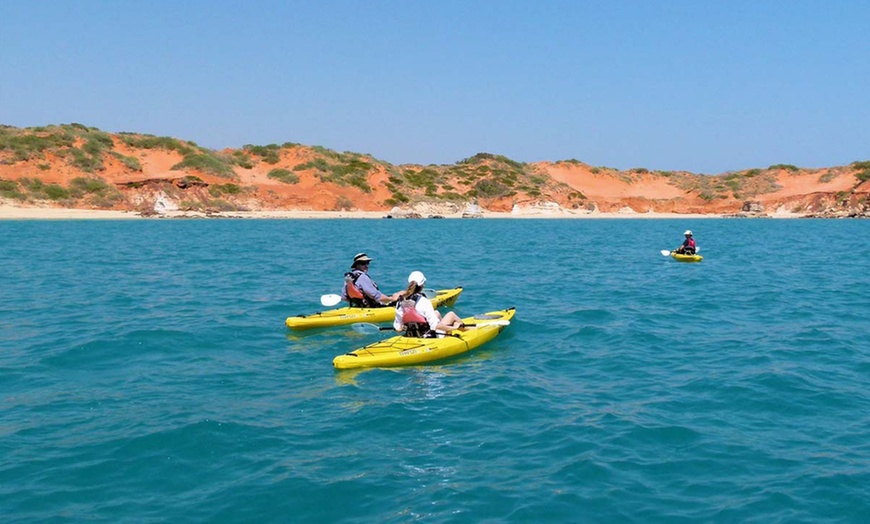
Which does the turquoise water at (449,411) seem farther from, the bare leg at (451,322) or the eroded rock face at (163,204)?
the eroded rock face at (163,204)

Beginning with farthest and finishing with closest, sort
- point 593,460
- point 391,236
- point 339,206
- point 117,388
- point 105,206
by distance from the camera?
point 339,206, point 105,206, point 391,236, point 117,388, point 593,460

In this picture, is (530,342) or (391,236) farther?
(391,236)

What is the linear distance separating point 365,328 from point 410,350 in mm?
2195

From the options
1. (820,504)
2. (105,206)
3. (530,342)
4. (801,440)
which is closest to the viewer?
(820,504)

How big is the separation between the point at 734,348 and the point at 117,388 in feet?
30.4

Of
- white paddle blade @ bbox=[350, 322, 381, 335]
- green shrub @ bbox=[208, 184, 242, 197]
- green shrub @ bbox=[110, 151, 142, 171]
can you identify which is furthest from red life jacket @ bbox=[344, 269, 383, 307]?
green shrub @ bbox=[110, 151, 142, 171]

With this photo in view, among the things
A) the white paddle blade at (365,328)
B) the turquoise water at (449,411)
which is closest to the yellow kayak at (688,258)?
the turquoise water at (449,411)

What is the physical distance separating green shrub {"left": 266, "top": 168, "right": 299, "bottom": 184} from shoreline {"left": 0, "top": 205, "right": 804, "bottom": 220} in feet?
26.0

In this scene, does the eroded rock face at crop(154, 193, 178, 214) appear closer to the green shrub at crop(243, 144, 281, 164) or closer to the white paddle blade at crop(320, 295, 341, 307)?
the green shrub at crop(243, 144, 281, 164)

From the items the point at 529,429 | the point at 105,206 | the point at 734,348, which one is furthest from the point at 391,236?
the point at 529,429

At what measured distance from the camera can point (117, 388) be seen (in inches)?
374

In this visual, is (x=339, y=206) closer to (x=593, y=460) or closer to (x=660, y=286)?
(x=660, y=286)

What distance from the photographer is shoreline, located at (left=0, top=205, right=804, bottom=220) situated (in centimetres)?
4644

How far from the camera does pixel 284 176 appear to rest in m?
66.4
